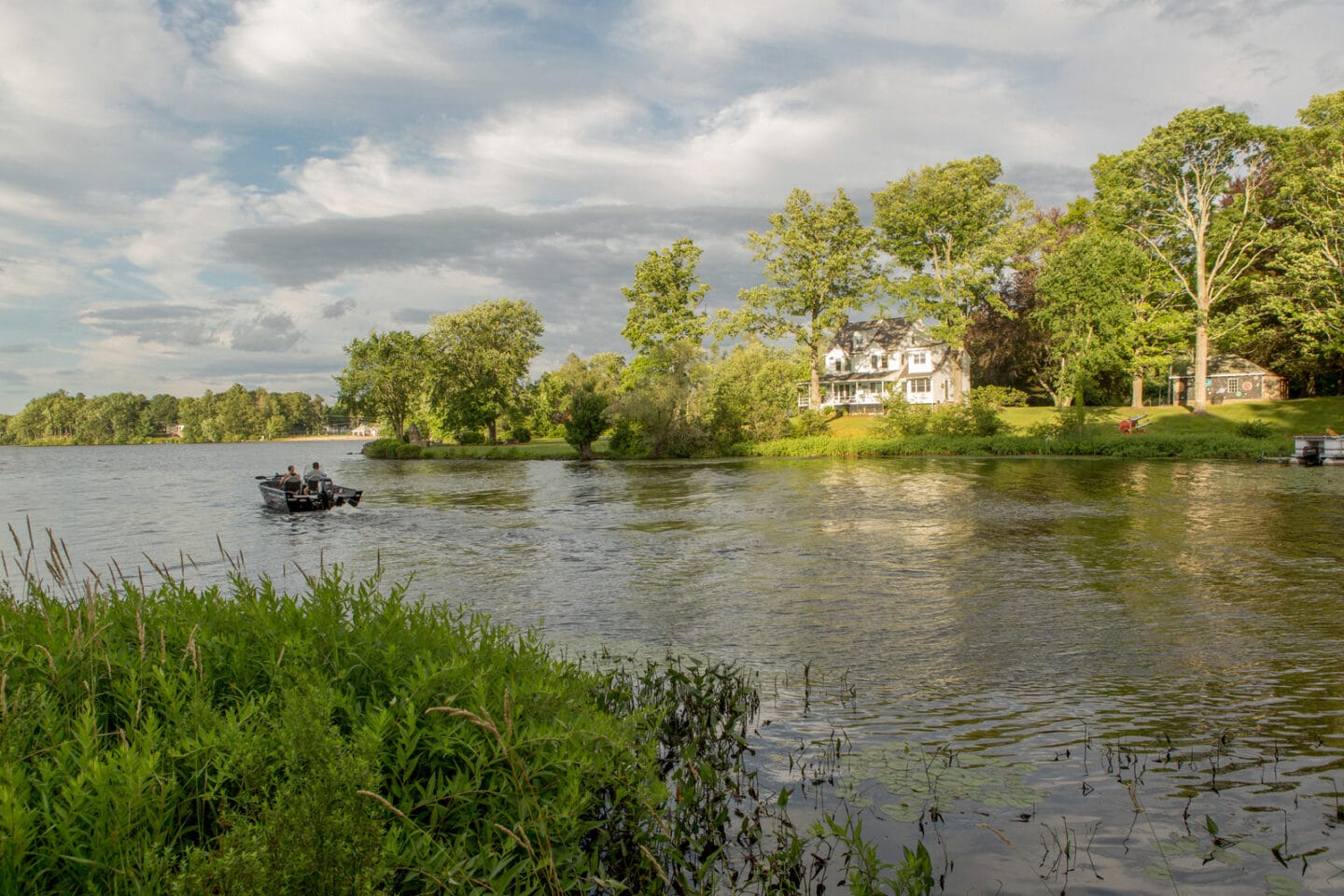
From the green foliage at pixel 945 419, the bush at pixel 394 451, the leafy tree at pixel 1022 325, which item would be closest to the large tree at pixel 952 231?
the leafy tree at pixel 1022 325

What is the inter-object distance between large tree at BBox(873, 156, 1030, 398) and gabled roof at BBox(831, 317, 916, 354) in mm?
14038

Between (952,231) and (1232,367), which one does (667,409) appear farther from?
(1232,367)

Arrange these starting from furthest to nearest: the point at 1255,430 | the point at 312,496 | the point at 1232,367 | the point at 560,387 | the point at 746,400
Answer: the point at 560,387
the point at 1232,367
the point at 746,400
the point at 1255,430
the point at 312,496

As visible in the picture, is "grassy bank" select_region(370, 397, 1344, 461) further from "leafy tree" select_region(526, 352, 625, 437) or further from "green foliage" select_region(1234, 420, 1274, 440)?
"leafy tree" select_region(526, 352, 625, 437)

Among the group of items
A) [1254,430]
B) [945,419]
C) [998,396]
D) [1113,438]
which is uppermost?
[998,396]

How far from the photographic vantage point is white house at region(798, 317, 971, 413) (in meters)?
82.8

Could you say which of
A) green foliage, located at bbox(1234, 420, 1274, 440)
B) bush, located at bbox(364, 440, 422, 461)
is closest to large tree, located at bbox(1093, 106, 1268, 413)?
green foliage, located at bbox(1234, 420, 1274, 440)

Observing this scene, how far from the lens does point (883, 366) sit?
287 feet

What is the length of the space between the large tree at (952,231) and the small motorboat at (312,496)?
53037 mm

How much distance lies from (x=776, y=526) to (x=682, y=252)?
206ft

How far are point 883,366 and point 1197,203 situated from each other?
112 ft

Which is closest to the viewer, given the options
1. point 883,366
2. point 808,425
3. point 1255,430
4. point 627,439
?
point 1255,430

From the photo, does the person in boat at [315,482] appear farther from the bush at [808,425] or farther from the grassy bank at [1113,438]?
the bush at [808,425]

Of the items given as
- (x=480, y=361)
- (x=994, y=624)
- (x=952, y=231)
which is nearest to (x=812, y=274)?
(x=952, y=231)
